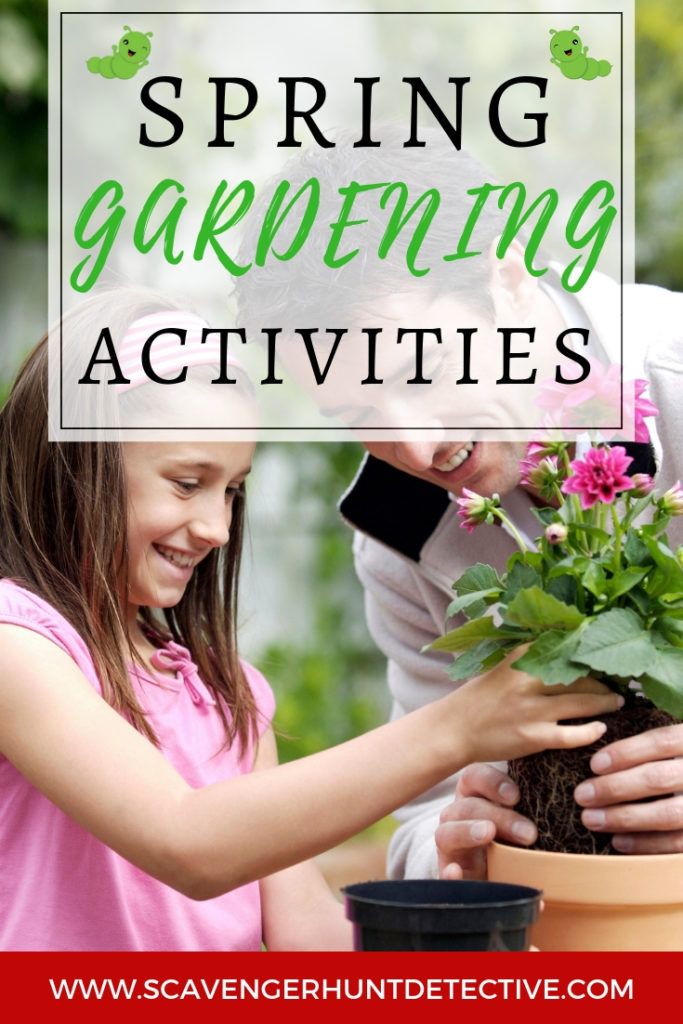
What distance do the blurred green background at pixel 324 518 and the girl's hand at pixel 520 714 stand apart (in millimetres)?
3060

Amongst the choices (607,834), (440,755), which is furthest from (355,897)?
(607,834)

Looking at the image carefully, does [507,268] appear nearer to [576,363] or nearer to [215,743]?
[576,363]

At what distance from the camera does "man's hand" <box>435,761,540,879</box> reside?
41.4 inches

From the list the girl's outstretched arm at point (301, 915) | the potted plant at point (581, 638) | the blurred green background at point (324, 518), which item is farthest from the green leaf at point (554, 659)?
the blurred green background at point (324, 518)

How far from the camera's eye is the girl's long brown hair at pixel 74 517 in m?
1.37

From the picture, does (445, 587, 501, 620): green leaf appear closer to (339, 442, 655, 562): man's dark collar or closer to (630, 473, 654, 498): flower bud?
(630, 473, 654, 498): flower bud

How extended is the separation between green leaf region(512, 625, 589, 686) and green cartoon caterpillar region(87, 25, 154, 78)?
1072mm

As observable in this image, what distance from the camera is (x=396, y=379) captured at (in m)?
1.50

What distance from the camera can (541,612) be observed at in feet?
3.08

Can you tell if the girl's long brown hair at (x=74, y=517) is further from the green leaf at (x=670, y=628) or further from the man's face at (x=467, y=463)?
the green leaf at (x=670, y=628)

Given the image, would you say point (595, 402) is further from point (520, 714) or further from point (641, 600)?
point (520, 714)
